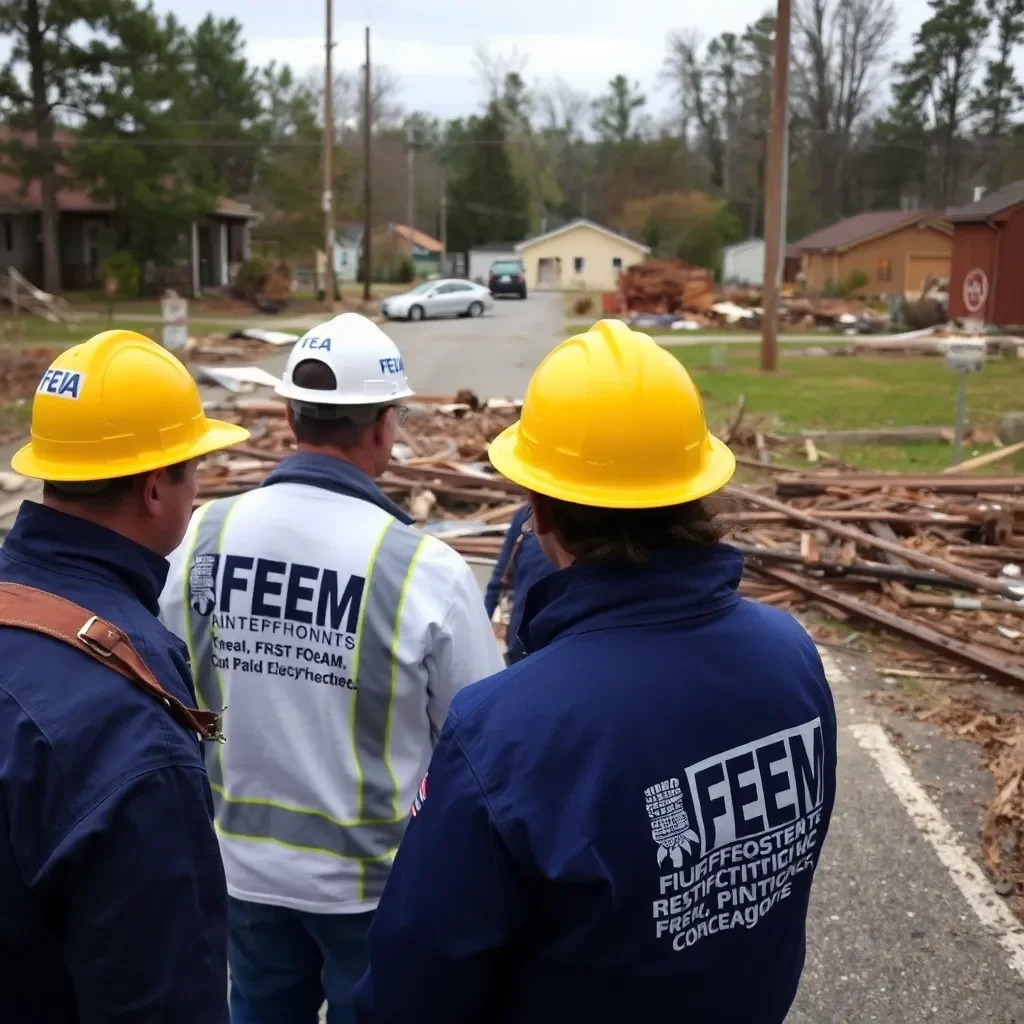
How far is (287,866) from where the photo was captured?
2.69 meters

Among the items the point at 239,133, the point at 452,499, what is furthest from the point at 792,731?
the point at 239,133

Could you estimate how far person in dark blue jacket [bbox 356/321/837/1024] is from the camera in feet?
5.32

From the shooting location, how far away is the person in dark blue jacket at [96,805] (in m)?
1.71

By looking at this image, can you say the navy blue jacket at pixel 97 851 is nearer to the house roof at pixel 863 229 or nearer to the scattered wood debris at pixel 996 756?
the scattered wood debris at pixel 996 756

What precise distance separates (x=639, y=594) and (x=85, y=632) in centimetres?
Answer: 90

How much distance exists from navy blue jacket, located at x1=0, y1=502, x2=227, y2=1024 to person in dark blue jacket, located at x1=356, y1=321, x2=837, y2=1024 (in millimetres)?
327

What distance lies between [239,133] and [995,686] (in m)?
50.9

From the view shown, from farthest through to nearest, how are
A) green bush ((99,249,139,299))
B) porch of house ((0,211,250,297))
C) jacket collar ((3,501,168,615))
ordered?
1. porch of house ((0,211,250,297))
2. green bush ((99,249,139,299))
3. jacket collar ((3,501,168,615))

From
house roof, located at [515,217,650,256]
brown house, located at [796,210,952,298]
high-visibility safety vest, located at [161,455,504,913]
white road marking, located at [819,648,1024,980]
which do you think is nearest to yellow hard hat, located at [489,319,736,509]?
high-visibility safety vest, located at [161,455,504,913]

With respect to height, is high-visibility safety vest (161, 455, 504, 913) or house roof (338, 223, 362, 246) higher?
house roof (338, 223, 362, 246)

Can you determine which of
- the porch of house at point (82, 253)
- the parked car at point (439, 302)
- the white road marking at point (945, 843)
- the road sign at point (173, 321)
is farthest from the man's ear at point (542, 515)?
the porch of house at point (82, 253)

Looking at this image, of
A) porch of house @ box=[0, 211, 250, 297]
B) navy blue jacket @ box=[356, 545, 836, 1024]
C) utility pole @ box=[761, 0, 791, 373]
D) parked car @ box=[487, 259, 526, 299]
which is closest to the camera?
navy blue jacket @ box=[356, 545, 836, 1024]

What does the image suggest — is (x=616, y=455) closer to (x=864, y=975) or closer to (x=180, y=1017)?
(x=180, y=1017)

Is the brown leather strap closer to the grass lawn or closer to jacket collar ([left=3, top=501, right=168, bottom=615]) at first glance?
jacket collar ([left=3, top=501, right=168, bottom=615])
